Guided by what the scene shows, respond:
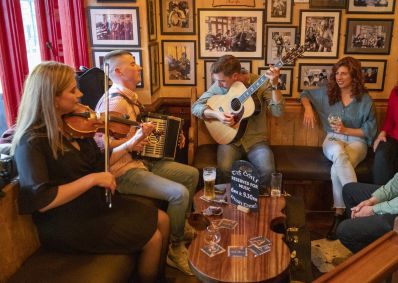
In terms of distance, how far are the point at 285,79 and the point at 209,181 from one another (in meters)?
1.76

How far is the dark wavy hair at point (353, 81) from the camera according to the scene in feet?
9.50

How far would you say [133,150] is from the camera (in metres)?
2.31

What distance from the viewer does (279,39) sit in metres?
3.51

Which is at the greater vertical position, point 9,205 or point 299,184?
point 9,205

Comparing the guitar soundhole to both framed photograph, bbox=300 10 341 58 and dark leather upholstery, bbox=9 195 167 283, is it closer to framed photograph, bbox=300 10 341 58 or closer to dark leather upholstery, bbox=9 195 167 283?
framed photograph, bbox=300 10 341 58

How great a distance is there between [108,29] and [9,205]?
1.86m

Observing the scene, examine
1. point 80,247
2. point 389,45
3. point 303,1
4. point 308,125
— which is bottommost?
point 80,247

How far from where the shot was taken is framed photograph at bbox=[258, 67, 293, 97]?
360 cm

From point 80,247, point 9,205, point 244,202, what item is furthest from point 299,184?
point 9,205

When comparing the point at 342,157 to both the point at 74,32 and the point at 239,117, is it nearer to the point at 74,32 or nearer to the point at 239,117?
the point at 239,117

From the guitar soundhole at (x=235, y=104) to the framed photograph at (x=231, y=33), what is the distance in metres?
0.79

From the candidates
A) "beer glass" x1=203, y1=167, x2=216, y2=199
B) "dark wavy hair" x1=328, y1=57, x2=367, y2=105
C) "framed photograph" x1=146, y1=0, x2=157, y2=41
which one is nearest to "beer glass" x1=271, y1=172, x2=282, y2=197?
"beer glass" x1=203, y1=167, x2=216, y2=199

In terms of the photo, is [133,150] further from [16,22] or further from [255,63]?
[255,63]

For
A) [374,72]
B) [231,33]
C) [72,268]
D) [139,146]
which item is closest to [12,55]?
[139,146]
